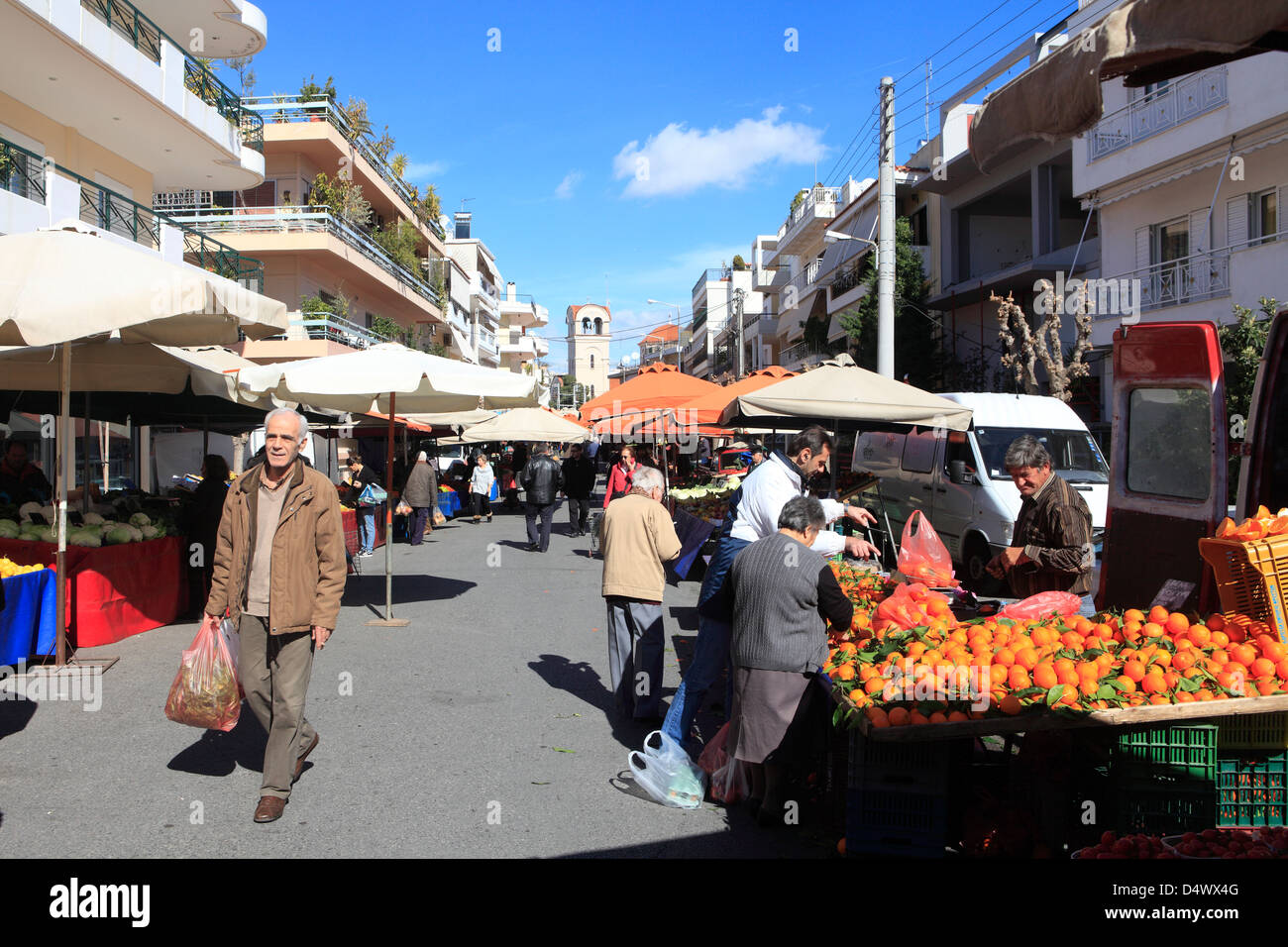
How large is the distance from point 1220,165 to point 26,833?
20856mm

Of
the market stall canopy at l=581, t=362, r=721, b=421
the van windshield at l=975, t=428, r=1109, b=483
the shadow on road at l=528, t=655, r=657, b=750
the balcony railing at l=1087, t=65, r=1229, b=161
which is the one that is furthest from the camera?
the balcony railing at l=1087, t=65, r=1229, b=161

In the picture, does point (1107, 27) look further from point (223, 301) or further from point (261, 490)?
point (223, 301)

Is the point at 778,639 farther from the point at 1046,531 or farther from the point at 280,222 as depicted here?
the point at 280,222

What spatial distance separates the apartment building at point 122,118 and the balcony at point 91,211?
0.07ft

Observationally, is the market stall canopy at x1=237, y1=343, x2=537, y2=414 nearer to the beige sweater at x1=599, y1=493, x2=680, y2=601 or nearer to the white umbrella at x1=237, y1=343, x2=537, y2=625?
the white umbrella at x1=237, y1=343, x2=537, y2=625

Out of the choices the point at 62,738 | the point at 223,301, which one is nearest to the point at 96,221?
the point at 223,301

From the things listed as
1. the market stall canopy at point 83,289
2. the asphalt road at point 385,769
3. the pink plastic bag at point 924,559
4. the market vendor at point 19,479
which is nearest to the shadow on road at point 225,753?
the asphalt road at point 385,769

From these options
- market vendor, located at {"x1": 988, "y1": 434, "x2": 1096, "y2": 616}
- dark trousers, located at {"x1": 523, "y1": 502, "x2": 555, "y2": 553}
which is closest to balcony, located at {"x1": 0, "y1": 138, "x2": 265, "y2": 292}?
dark trousers, located at {"x1": 523, "y1": 502, "x2": 555, "y2": 553}

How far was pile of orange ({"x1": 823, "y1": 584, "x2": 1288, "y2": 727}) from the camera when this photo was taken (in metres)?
3.85

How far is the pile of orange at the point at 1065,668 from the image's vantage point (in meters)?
3.85

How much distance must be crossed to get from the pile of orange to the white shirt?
1180 mm

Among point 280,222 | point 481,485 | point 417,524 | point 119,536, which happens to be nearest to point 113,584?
point 119,536

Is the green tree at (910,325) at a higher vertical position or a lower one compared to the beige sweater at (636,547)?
higher

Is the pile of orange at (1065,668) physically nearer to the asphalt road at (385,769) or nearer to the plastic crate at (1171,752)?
the plastic crate at (1171,752)
